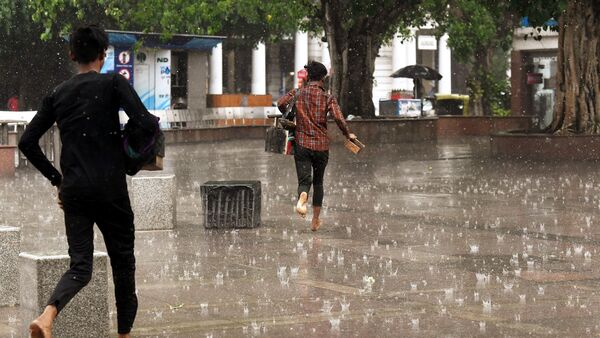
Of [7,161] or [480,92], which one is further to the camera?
[480,92]

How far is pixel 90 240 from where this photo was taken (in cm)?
706

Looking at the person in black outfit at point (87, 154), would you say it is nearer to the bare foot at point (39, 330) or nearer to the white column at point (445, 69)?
the bare foot at point (39, 330)

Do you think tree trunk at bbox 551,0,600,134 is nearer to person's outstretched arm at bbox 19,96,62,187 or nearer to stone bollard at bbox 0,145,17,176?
stone bollard at bbox 0,145,17,176

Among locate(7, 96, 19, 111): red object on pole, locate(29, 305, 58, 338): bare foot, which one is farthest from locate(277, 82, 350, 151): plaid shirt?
locate(7, 96, 19, 111): red object on pole

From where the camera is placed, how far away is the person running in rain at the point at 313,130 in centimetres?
1318

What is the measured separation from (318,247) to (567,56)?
14.8 meters

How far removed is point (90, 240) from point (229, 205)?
21.5 feet

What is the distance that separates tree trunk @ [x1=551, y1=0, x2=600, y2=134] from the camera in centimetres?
2547

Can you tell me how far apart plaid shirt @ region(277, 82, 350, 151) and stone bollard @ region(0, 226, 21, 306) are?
4792mm

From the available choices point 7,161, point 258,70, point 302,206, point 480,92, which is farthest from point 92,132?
point 258,70

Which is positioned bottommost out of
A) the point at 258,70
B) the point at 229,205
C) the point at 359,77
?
the point at 229,205

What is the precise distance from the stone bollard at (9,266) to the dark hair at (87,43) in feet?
7.25

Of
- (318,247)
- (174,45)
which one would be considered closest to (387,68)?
(174,45)

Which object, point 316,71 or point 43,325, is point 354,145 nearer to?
point 316,71
